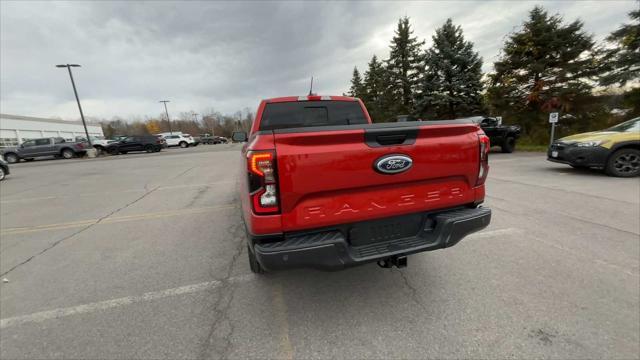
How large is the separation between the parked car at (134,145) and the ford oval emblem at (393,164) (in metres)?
30.2

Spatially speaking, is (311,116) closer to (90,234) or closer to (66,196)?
(90,234)

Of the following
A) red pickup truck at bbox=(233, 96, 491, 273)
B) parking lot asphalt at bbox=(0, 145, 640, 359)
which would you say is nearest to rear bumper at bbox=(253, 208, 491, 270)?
red pickup truck at bbox=(233, 96, 491, 273)

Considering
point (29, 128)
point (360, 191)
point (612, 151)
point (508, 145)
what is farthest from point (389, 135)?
point (29, 128)

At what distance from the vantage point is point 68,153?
75.7 feet

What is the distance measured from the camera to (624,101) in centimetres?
1598

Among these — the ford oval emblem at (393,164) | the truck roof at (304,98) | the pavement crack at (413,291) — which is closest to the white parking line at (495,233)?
the pavement crack at (413,291)

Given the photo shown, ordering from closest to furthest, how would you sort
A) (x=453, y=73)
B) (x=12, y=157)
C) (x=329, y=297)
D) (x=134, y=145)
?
(x=329, y=297)
(x=453, y=73)
(x=12, y=157)
(x=134, y=145)

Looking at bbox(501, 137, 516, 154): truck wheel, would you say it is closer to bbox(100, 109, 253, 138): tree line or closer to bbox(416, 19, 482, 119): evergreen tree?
bbox(416, 19, 482, 119): evergreen tree

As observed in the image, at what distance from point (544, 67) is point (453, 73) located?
6.52 metres

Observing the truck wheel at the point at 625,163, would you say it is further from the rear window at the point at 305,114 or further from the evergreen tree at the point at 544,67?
the evergreen tree at the point at 544,67

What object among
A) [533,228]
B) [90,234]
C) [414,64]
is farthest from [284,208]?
[414,64]

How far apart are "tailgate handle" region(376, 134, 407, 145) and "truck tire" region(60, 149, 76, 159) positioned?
30.5 meters

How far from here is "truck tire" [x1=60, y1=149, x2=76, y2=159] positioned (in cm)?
2283

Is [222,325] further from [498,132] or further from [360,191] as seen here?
[498,132]
